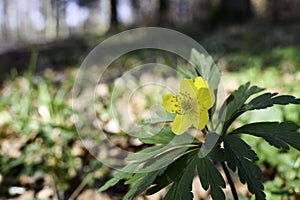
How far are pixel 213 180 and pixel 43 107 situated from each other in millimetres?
1946

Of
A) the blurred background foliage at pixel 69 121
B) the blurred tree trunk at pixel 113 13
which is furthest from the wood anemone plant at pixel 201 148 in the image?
the blurred tree trunk at pixel 113 13

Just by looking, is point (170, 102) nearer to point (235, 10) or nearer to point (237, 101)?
point (237, 101)

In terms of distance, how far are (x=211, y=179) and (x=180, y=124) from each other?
16 cm

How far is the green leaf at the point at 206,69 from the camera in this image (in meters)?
1.01

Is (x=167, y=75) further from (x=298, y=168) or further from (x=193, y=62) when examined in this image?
(x=193, y=62)

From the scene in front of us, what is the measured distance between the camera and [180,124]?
2.87 feet

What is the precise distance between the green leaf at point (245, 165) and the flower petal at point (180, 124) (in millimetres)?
113

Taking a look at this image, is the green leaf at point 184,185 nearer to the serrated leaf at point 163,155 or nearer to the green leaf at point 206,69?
the serrated leaf at point 163,155

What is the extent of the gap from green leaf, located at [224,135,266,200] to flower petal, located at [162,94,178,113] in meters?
0.16

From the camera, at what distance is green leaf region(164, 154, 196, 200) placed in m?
0.83

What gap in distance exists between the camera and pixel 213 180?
0.83 m

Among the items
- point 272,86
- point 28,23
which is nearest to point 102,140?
point 272,86

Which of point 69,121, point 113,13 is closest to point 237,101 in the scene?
point 69,121

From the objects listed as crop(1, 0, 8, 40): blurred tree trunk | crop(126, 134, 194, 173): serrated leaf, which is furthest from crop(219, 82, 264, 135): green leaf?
crop(1, 0, 8, 40): blurred tree trunk
